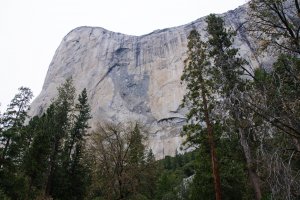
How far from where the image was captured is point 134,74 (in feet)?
376

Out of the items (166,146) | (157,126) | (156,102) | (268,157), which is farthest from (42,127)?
(156,102)

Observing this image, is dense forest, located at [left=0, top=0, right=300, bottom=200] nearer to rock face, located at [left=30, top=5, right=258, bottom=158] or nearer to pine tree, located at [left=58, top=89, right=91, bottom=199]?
pine tree, located at [left=58, top=89, right=91, bottom=199]

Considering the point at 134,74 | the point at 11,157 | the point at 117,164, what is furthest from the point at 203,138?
the point at 134,74

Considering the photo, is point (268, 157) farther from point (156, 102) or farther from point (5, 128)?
point (156, 102)

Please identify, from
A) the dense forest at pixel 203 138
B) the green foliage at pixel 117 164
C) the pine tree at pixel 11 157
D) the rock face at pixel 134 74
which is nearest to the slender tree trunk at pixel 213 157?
the dense forest at pixel 203 138

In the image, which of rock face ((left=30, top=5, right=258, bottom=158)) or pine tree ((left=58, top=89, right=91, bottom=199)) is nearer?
pine tree ((left=58, top=89, right=91, bottom=199))

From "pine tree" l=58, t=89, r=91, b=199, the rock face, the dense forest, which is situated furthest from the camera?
the rock face

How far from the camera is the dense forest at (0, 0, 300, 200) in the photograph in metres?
7.20

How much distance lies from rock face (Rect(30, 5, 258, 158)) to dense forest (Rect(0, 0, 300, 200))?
53.9m

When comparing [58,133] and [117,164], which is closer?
[117,164]

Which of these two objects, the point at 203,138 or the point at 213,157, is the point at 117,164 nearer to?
the point at 203,138

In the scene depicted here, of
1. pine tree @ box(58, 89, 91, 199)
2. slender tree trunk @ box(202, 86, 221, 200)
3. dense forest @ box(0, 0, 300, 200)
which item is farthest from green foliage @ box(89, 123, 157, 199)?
slender tree trunk @ box(202, 86, 221, 200)

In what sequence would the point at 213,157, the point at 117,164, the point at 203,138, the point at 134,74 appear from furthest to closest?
the point at 134,74 → the point at 117,164 → the point at 203,138 → the point at 213,157

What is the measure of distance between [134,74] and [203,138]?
9329 cm
